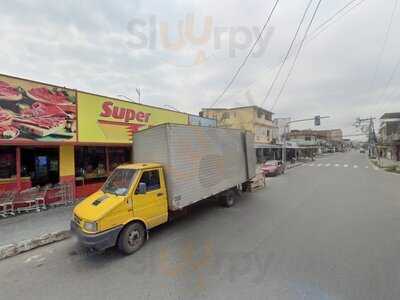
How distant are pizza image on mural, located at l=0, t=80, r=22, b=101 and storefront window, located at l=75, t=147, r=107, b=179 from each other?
287cm

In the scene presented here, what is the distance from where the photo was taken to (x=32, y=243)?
547 cm

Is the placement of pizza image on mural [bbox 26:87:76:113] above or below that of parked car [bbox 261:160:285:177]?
above

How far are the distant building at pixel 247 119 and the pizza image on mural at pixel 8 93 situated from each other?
26.1 m

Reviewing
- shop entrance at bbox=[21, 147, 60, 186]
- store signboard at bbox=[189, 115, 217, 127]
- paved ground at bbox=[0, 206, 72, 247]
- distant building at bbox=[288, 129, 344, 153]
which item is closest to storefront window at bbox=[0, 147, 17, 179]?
shop entrance at bbox=[21, 147, 60, 186]

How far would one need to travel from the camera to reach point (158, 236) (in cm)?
586

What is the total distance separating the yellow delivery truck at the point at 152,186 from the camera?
468 cm

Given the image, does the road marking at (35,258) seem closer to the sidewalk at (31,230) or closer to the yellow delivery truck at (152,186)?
the sidewalk at (31,230)

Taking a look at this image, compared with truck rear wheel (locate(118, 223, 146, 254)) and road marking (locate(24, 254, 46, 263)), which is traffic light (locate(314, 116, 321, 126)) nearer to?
truck rear wheel (locate(118, 223, 146, 254))

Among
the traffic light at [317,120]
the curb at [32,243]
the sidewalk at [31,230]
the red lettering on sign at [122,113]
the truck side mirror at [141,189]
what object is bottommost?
the curb at [32,243]

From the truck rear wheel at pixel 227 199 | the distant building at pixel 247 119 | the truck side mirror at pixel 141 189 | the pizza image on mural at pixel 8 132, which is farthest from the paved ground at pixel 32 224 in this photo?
the distant building at pixel 247 119

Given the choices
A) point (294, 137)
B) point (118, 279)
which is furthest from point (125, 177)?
point (294, 137)

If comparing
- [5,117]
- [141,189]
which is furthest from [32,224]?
[141,189]

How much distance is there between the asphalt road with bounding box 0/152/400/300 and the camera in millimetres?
3502

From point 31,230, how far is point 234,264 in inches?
232
